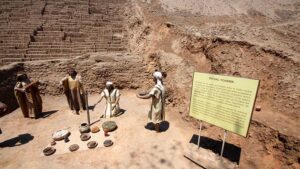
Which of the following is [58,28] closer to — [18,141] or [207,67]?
[18,141]

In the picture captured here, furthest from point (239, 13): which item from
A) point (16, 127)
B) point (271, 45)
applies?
point (16, 127)

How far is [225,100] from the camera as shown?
4391 mm

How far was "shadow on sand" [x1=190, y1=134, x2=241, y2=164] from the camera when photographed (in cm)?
515

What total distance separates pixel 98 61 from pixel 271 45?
720 centimetres

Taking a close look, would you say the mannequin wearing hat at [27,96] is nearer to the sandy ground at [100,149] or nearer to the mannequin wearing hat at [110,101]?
the sandy ground at [100,149]

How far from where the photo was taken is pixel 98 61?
9.48 meters

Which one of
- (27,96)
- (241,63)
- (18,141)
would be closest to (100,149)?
(18,141)

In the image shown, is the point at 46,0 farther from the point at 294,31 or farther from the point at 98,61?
the point at 294,31

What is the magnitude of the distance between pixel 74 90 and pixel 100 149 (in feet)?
9.83

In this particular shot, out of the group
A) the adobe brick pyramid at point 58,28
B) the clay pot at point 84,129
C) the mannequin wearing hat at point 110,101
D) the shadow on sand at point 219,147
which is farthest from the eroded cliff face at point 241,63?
the clay pot at point 84,129

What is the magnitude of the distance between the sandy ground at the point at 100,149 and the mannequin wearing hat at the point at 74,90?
346 millimetres

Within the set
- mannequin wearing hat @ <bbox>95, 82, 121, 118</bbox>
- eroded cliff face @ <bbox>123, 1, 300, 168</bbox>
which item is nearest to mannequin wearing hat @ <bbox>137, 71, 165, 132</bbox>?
eroded cliff face @ <bbox>123, 1, 300, 168</bbox>

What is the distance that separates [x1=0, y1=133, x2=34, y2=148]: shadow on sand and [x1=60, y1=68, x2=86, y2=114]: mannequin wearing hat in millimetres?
1832

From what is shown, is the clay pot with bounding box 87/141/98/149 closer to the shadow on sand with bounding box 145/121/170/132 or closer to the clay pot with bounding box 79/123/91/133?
the clay pot with bounding box 79/123/91/133
